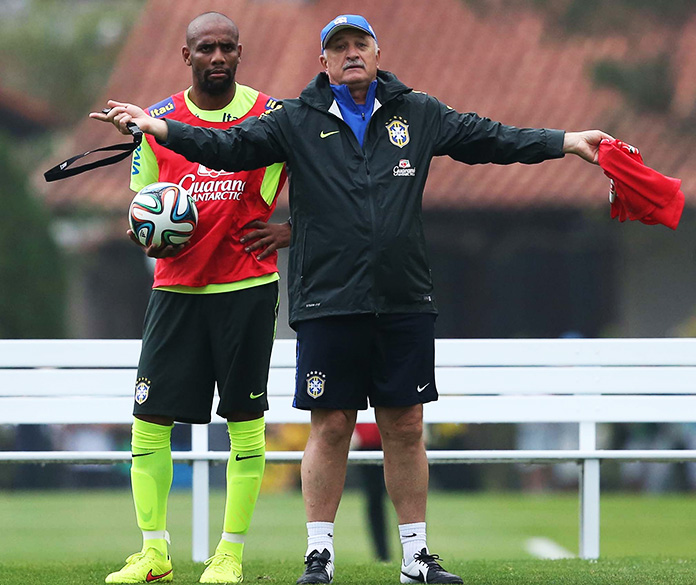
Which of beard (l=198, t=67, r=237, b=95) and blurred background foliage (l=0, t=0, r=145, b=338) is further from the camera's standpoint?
blurred background foliage (l=0, t=0, r=145, b=338)

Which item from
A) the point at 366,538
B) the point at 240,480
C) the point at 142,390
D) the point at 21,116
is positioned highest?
the point at 21,116

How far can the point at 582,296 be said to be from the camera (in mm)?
21438

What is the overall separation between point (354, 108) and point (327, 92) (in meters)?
0.12

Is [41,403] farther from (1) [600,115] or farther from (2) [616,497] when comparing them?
(1) [600,115]

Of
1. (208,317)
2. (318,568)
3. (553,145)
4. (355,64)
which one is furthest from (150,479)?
(553,145)

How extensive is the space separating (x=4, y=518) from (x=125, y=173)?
235 inches

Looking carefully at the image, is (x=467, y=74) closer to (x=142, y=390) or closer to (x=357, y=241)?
(x=142, y=390)

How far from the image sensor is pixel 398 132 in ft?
18.2

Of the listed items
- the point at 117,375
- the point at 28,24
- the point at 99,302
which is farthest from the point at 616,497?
the point at 28,24

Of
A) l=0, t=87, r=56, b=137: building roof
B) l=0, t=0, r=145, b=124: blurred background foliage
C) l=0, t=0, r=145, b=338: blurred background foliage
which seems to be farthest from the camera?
l=0, t=0, r=145, b=124: blurred background foliage

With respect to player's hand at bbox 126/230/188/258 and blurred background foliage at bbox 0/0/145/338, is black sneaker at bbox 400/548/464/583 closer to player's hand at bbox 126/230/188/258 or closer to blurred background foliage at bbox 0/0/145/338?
player's hand at bbox 126/230/188/258

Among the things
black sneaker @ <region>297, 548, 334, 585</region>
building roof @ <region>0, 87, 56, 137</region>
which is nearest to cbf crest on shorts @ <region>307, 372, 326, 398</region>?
black sneaker @ <region>297, 548, 334, 585</region>

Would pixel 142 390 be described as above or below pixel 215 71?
below

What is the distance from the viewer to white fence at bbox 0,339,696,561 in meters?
7.24
